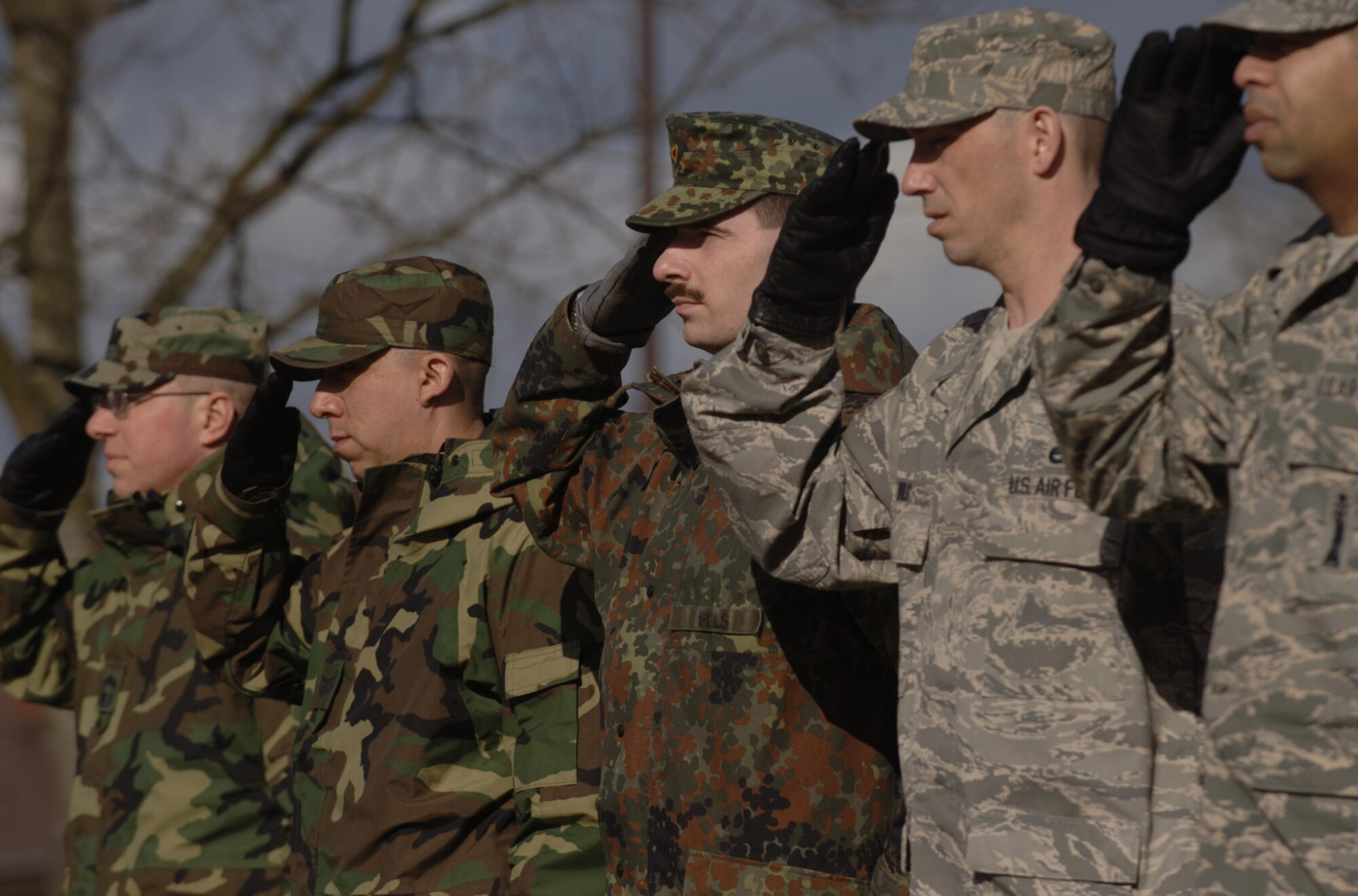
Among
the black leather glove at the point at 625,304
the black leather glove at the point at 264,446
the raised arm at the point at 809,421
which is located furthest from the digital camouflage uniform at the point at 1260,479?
the black leather glove at the point at 264,446

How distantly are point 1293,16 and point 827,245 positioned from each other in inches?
38.8

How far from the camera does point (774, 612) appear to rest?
10.8ft

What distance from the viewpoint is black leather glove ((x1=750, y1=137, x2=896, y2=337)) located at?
2.94 m

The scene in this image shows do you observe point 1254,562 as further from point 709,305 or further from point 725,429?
point 709,305

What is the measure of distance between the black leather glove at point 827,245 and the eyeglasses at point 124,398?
3268 millimetres

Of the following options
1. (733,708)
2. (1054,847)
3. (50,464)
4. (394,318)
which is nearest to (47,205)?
(50,464)

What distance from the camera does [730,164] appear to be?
3605 millimetres

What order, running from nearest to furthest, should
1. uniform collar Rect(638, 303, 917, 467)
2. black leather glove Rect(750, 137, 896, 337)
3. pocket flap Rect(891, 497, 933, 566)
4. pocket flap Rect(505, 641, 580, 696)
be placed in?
pocket flap Rect(891, 497, 933, 566)
black leather glove Rect(750, 137, 896, 337)
uniform collar Rect(638, 303, 917, 467)
pocket flap Rect(505, 641, 580, 696)

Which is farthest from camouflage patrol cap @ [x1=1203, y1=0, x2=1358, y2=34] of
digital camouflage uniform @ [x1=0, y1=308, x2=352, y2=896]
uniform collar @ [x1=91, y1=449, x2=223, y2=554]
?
uniform collar @ [x1=91, y1=449, x2=223, y2=554]

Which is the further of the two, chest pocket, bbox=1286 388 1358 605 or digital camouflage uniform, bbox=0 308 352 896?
digital camouflage uniform, bbox=0 308 352 896

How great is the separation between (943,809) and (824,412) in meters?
0.76

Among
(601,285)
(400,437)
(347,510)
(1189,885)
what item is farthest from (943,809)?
(347,510)

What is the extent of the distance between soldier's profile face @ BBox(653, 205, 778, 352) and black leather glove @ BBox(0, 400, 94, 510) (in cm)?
318

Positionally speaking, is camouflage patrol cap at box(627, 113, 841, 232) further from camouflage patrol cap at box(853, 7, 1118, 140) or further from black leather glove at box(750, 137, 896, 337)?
camouflage patrol cap at box(853, 7, 1118, 140)
